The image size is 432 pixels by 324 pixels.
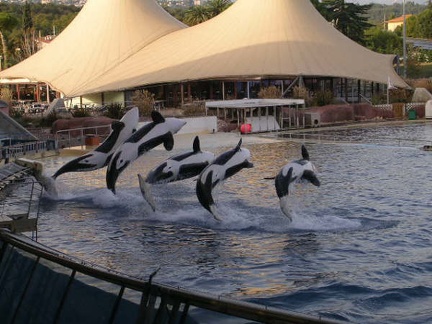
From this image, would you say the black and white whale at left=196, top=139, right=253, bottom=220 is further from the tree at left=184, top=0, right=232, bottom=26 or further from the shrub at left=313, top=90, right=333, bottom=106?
the tree at left=184, top=0, right=232, bottom=26

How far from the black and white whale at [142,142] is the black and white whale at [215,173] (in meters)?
2.45

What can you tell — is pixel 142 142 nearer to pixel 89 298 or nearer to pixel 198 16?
pixel 89 298

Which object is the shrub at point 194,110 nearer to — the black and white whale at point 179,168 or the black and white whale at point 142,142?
the black and white whale at point 142,142

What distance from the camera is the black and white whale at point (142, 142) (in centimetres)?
1927

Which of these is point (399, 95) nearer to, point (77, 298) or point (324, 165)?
point (324, 165)

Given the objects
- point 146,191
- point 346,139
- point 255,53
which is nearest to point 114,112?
point 346,139

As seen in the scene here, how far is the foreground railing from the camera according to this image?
5539 mm

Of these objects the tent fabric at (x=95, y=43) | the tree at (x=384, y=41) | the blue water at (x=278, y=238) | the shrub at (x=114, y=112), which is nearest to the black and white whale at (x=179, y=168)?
the blue water at (x=278, y=238)

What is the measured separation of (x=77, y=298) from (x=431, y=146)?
25227 mm

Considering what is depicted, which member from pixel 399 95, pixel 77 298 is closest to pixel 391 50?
pixel 399 95

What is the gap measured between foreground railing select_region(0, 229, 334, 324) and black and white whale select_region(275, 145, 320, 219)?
8.57 m

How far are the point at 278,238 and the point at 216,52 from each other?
127 ft

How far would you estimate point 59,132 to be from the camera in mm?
33719

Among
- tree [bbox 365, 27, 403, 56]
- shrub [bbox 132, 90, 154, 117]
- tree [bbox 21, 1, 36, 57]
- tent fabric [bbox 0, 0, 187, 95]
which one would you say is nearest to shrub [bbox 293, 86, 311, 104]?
shrub [bbox 132, 90, 154, 117]
